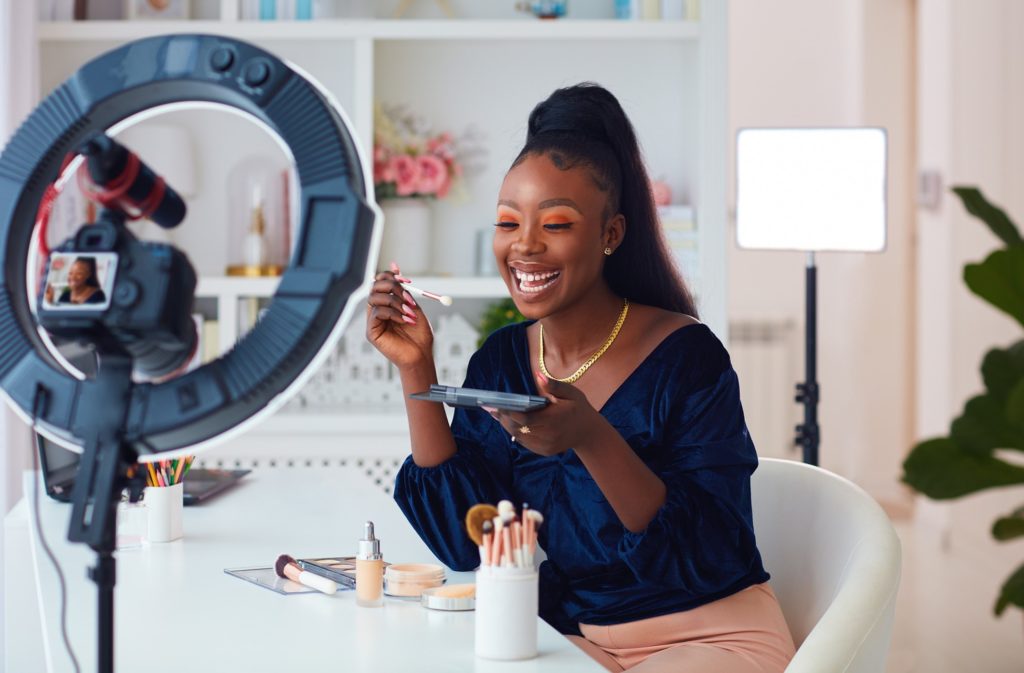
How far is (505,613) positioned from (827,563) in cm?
56

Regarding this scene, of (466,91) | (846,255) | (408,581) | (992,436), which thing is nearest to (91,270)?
(992,436)

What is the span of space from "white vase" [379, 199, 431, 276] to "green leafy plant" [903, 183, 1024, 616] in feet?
9.03

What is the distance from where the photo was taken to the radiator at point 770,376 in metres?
5.30

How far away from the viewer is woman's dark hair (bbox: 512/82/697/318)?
158 cm

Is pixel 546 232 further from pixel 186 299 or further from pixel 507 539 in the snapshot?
pixel 186 299

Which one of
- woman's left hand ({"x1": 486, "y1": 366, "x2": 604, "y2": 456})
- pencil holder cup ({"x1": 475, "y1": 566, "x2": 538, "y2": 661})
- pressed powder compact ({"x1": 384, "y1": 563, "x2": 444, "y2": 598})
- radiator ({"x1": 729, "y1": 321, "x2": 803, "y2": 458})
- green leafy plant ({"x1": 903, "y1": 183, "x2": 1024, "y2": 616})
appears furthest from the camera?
radiator ({"x1": 729, "y1": 321, "x2": 803, "y2": 458})

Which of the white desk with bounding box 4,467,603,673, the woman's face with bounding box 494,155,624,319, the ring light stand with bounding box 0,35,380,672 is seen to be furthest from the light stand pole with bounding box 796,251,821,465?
the ring light stand with bounding box 0,35,380,672

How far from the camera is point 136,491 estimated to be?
70cm

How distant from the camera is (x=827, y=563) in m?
1.47

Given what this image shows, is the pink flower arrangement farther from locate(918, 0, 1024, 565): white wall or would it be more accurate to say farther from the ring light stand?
the ring light stand

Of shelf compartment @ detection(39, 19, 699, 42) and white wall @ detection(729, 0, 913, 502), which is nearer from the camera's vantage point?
shelf compartment @ detection(39, 19, 699, 42)

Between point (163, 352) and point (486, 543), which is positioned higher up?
point (163, 352)

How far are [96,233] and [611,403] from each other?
3.16 ft

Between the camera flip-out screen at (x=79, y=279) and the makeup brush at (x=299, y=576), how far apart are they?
0.71m
